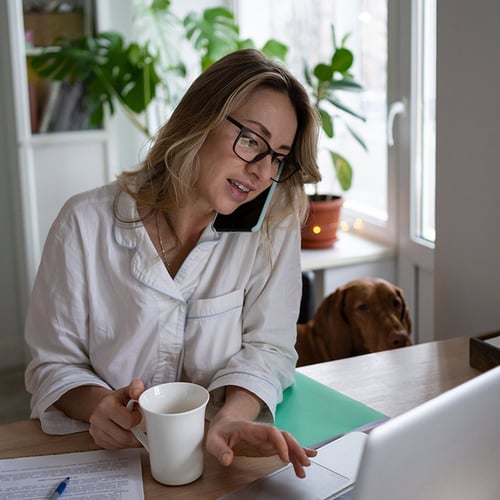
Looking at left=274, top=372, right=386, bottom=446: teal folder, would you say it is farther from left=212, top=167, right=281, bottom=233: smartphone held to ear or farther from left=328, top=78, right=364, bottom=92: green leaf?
left=328, top=78, right=364, bottom=92: green leaf

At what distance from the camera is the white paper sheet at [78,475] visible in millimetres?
1120

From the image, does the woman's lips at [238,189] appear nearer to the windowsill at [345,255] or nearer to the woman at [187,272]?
the woman at [187,272]

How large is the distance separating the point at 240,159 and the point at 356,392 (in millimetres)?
501

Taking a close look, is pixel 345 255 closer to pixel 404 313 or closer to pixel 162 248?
pixel 404 313

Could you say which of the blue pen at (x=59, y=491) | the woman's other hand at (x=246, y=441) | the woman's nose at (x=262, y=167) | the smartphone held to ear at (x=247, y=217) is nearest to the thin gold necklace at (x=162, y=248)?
the smartphone held to ear at (x=247, y=217)

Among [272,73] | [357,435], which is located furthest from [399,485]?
[272,73]

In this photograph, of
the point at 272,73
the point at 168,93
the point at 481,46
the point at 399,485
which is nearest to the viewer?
the point at 399,485

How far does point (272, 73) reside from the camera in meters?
1.46

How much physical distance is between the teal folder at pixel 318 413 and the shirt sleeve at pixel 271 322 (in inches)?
1.1

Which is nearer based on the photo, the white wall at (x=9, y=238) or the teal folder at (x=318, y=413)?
the teal folder at (x=318, y=413)

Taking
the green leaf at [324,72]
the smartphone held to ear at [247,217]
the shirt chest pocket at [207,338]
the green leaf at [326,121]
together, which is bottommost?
the shirt chest pocket at [207,338]

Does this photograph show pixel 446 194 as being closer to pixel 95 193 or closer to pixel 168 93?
pixel 95 193

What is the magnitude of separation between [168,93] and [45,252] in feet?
6.71

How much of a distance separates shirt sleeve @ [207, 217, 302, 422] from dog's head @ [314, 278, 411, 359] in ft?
1.39
